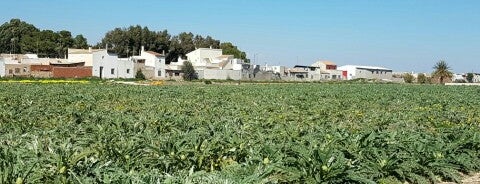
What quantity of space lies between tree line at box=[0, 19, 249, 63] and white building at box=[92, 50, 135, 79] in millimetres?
27213

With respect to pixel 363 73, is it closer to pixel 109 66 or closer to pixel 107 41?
pixel 107 41

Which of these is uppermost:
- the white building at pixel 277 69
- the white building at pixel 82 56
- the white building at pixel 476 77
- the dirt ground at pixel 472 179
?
the white building at pixel 82 56

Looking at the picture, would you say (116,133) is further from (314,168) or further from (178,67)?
(178,67)

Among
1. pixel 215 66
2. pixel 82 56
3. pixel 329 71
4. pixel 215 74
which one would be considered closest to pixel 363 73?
pixel 329 71

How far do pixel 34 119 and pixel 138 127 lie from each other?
367 centimetres

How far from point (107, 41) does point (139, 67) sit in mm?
28220

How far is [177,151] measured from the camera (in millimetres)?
7262

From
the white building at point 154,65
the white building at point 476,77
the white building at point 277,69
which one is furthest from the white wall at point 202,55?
the white building at point 476,77

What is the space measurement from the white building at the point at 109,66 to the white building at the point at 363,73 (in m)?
66.0

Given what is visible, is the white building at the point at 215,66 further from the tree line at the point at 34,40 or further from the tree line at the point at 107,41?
the tree line at the point at 34,40

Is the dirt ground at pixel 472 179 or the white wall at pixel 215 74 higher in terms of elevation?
the white wall at pixel 215 74

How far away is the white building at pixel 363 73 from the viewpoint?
137 metres

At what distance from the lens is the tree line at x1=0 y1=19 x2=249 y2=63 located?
112938mm

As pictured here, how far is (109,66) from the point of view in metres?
83.4
